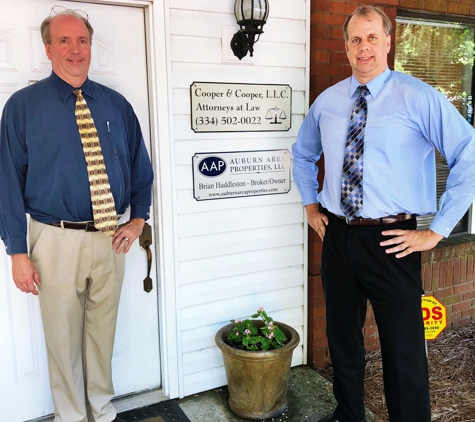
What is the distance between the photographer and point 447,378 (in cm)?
315

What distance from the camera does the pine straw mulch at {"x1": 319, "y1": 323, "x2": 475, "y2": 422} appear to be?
9.06 ft

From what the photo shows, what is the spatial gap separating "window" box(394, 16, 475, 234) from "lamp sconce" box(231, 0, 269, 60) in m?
1.26

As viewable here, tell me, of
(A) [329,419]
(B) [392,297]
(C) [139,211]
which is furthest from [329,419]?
(C) [139,211]

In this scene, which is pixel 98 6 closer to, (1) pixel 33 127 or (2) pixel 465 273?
(1) pixel 33 127

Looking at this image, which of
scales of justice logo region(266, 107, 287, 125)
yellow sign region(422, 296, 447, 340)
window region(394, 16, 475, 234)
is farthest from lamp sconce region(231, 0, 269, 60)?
yellow sign region(422, 296, 447, 340)

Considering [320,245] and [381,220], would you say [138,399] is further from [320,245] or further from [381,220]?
[381,220]

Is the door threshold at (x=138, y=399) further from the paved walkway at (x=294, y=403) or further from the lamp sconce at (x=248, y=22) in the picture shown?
the lamp sconce at (x=248, y=22)

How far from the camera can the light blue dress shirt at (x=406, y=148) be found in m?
2.01

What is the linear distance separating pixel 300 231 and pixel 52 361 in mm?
1619

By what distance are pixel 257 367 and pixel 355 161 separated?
3.96 feet

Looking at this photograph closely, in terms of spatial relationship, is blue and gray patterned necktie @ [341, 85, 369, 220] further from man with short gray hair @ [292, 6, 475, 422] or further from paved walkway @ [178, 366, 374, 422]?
paved walkway @ [178, 366, 374, 422]

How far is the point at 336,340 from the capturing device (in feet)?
8.02

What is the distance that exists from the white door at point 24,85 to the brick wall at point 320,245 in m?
1.05

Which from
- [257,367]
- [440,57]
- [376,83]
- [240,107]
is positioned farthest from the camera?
[440,57]
